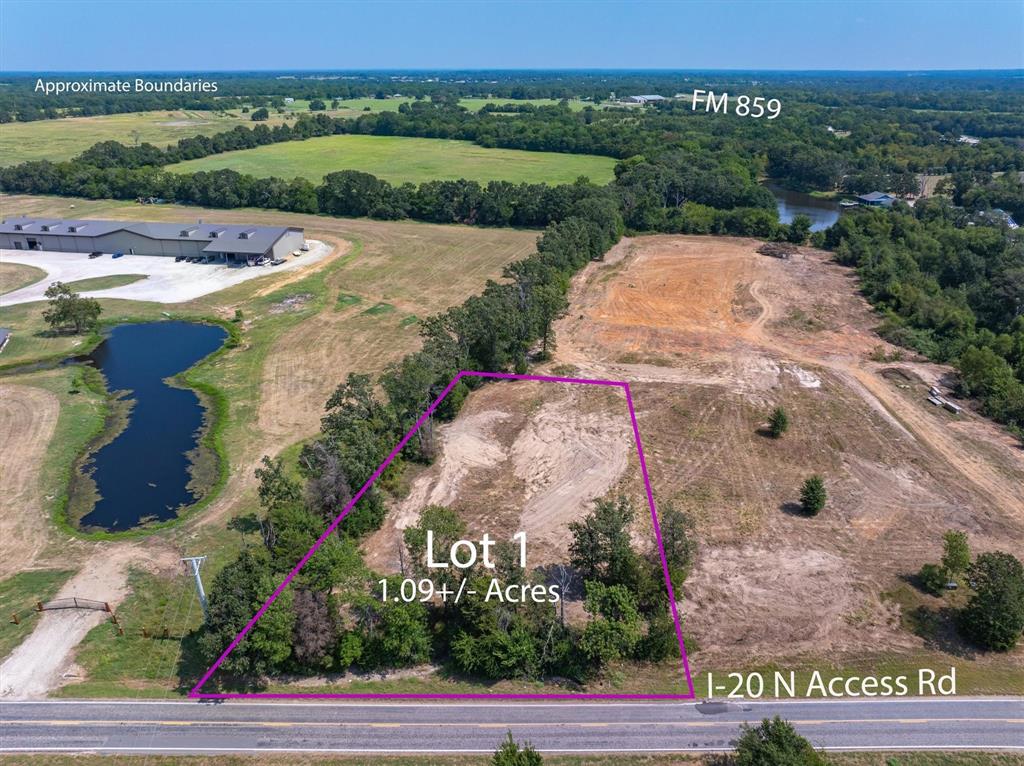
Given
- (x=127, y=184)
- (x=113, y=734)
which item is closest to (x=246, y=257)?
(x=127, y=184)

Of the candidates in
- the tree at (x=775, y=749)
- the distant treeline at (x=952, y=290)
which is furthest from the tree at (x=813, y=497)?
the distant treeline at (x=952, y=290)

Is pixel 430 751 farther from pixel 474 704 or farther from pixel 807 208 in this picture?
pixel 807 208

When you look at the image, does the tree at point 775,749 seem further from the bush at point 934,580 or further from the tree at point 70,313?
the tree at point 70,313

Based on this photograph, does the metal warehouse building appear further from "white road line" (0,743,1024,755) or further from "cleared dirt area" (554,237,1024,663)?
"white road line" (0,743,1024,755)

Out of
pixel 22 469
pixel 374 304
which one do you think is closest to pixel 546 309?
pixel 374 304

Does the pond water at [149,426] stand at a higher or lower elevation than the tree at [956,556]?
lower
